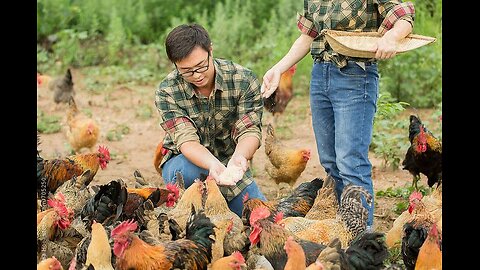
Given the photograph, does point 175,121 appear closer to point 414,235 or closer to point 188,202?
point 188,202

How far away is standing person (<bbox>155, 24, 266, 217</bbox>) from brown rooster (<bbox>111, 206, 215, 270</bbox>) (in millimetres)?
444

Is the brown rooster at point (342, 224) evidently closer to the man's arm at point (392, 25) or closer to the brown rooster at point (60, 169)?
the man's arm at point (392, 25)

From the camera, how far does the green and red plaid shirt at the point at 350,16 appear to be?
4695mm

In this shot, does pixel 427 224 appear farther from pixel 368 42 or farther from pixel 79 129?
pixel 79 129

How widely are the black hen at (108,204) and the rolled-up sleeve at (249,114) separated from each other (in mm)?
914

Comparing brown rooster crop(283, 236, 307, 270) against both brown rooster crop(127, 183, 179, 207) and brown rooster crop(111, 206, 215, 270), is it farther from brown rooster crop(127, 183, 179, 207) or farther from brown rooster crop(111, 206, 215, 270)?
brown rooster crop(127, 183, 179, 207)

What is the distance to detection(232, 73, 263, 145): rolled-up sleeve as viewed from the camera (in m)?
5.28

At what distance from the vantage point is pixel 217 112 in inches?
213

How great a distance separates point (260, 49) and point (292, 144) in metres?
2.81

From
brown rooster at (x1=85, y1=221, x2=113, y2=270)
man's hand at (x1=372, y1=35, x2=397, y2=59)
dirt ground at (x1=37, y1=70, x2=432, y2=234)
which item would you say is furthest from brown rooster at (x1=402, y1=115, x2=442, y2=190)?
brown rooster at (x1=85, y1=221, x2=113, y2=270)

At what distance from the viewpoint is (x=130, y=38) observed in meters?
11.7
